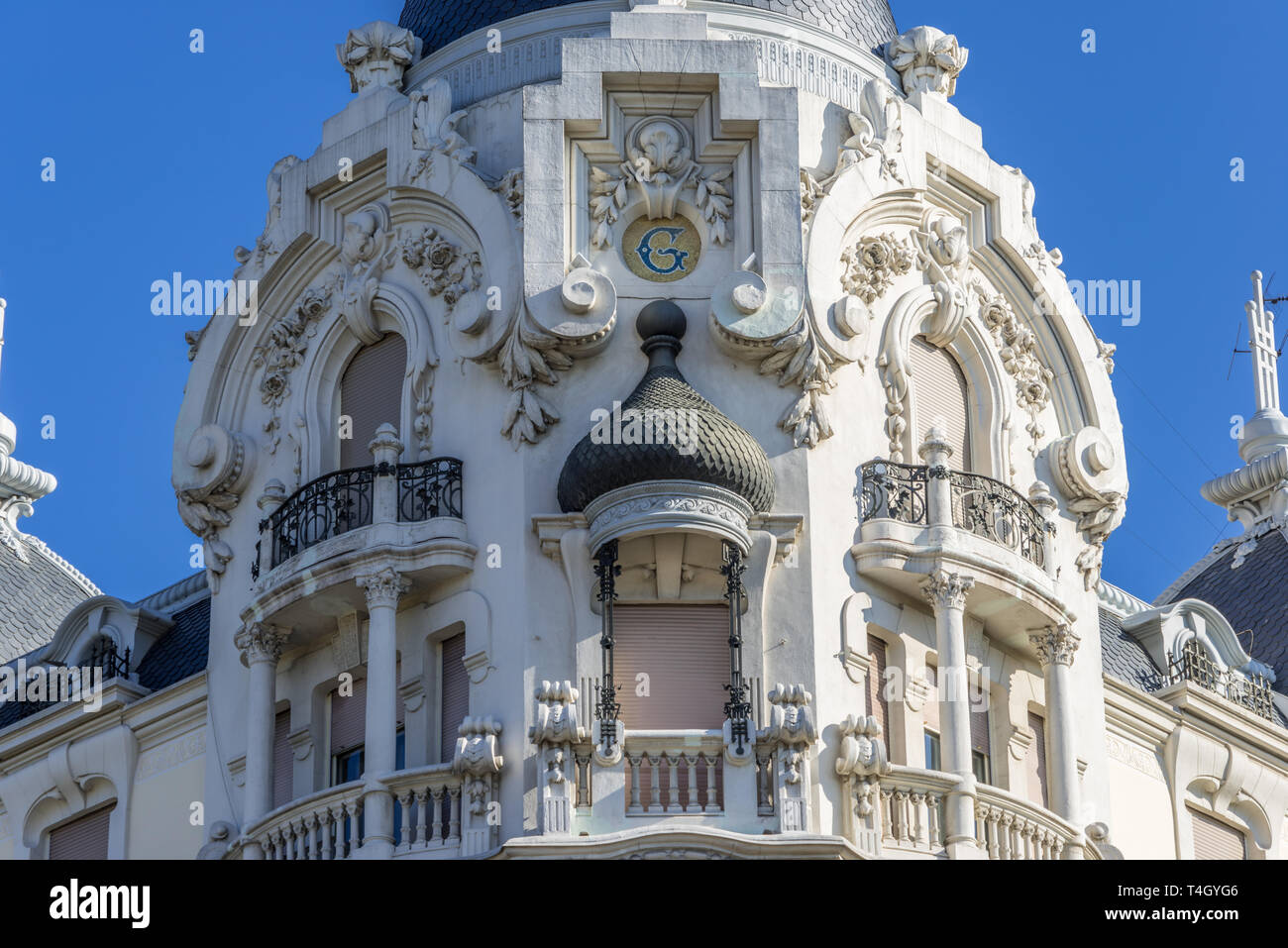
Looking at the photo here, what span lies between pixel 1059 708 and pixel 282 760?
846 cm

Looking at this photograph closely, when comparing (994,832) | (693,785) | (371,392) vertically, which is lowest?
(994,832)

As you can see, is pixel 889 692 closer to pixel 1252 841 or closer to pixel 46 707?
pixel 1252 841

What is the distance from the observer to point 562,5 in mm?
40219

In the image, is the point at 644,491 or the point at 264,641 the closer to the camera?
the point at 644,491

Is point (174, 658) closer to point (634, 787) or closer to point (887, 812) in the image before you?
point (634, 787)

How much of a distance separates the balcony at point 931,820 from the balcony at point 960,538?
2308mm

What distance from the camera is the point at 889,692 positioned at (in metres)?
36.8

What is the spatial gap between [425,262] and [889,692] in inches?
279

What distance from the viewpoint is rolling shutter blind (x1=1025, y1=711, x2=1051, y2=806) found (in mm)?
38125

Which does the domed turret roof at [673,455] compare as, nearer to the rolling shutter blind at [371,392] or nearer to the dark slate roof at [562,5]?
the rolling shutter blind at [371,392]

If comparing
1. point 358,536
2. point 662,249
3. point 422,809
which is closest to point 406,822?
point 422,809

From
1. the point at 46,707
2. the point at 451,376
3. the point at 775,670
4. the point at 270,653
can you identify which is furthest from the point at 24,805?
the point at 775,670

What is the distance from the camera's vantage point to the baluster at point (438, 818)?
115ft

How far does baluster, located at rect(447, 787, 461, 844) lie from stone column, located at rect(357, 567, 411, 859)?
0.62 meters
